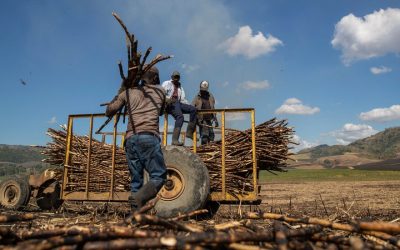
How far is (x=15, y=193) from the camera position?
877 centimetres

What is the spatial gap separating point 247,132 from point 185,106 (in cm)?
128

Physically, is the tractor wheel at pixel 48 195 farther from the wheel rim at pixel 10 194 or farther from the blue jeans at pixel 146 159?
the blue jeans at pixel 146 159

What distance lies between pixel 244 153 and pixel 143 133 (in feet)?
6.91

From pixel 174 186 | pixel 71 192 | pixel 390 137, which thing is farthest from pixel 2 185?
pixel 390 137

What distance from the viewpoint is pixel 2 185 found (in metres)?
8.78

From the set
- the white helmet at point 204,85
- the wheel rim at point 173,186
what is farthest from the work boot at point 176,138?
the white helmet at point 204,85

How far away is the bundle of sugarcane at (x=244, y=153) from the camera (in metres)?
6.30

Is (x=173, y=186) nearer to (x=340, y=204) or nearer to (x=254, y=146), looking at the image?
(x=254, y=146)

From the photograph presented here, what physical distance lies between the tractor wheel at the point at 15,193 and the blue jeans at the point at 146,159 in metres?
4.88

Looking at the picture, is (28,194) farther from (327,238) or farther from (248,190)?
(327,238)

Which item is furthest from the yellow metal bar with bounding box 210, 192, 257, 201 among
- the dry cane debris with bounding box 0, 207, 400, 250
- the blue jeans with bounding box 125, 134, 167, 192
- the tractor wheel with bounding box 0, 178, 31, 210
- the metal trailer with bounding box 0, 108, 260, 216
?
the tractor wheel with bounding box 0, 178, 31, 210

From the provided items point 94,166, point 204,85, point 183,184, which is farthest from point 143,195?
point 204,85

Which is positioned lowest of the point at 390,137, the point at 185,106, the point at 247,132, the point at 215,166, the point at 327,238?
the point at 327,238

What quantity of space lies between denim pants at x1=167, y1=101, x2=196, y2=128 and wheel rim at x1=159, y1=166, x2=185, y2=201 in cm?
96
